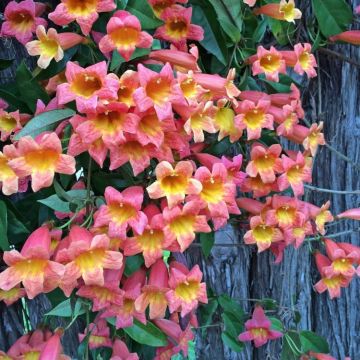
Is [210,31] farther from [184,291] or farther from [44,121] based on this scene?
[184,291]

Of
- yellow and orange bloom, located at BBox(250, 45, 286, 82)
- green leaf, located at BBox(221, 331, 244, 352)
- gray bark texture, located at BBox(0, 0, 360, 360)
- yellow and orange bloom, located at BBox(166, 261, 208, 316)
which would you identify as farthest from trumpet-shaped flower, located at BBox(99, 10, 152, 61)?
green leaf, located at BBox(221, 331, 244, 352)

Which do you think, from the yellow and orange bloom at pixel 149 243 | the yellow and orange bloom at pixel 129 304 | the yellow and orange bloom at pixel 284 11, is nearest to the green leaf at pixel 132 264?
the yellow and orange bloom at pixel 129 304

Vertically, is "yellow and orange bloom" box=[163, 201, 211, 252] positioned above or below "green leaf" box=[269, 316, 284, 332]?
above

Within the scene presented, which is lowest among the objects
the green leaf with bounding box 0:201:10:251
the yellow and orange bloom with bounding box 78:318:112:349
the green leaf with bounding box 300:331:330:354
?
the green leaf with bounding box 300:331:330:354

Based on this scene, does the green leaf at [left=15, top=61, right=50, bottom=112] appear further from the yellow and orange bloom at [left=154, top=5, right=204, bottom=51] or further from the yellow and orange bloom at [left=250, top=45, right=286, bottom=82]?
the yellow and orange bloom at [left=250, top=45, right=286, bottom=82]

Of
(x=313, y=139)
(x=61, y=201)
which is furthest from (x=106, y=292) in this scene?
(x=313, y=139)

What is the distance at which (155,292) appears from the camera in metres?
1.00

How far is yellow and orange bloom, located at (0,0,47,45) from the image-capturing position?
0.99 m

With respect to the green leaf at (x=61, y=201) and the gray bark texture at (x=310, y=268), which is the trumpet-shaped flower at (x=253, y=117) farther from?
the gray bark texture at (x=310, y=268)

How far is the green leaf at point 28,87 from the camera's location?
3.32 feet

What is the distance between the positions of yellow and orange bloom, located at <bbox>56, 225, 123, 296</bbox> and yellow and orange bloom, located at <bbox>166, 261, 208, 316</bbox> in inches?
5.3

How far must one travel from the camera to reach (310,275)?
5.20 feet

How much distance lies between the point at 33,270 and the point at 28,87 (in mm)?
338

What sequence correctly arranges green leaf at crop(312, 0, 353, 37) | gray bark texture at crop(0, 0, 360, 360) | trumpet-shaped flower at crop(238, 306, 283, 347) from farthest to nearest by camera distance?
gray bark texture at crop(0, 0, 360, 360) < trumpet-shaped flower at crop(238, 306, 283, 347) < green leaf at crop(312, 0, 353, 37)
